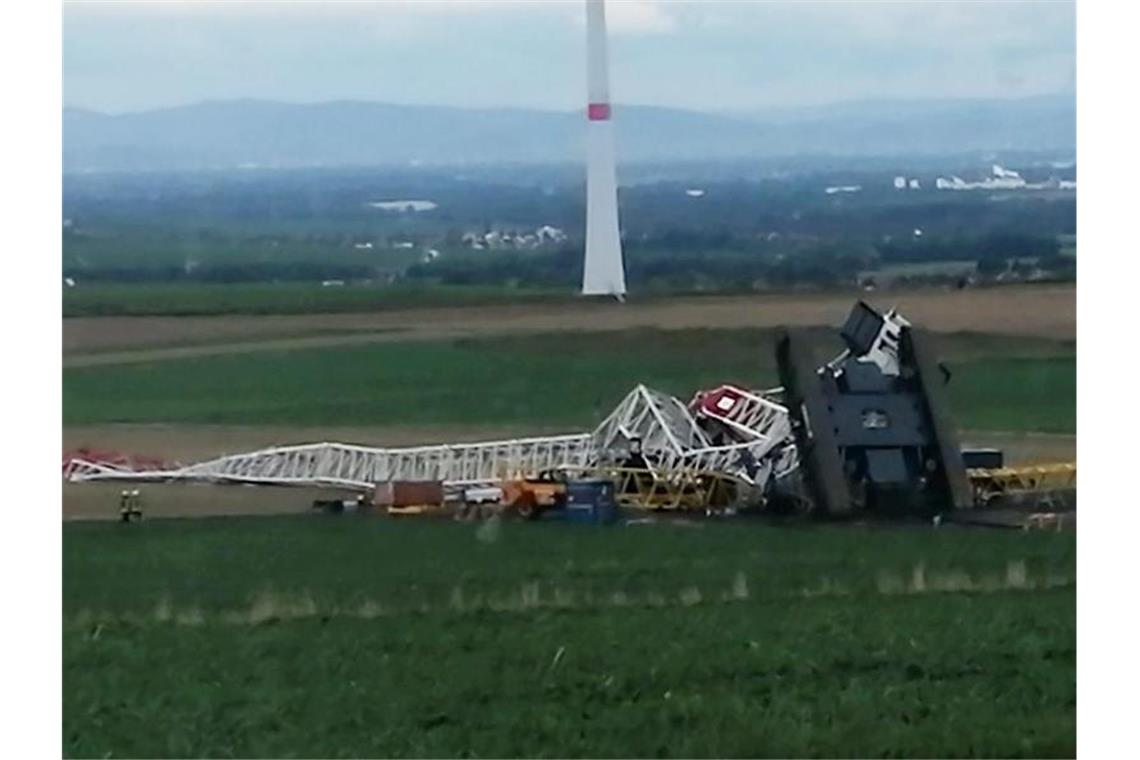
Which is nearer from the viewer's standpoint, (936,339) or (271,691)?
(271,691)

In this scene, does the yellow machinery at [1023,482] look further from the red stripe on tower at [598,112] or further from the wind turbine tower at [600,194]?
the red stripe on tower at [598,112]

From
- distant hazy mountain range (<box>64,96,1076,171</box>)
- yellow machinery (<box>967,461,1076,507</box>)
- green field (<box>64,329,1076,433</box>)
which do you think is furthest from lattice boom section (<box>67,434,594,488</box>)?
yellow machinery (<box>967,461,1076,507</box>)

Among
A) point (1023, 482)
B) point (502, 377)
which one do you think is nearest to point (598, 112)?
point (502, 377)

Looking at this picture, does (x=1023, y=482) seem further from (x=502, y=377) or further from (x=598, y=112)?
(x=598, y=112)

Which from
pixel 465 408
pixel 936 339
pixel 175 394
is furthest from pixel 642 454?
pixel 175 394

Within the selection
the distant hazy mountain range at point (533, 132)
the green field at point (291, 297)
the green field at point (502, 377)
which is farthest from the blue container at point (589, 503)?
the distant hazy mountain range at point (533, 132)

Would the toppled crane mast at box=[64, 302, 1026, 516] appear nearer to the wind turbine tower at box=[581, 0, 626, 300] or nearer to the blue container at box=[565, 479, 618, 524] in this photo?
the blue container at box=[565, 479, 618, 524]
